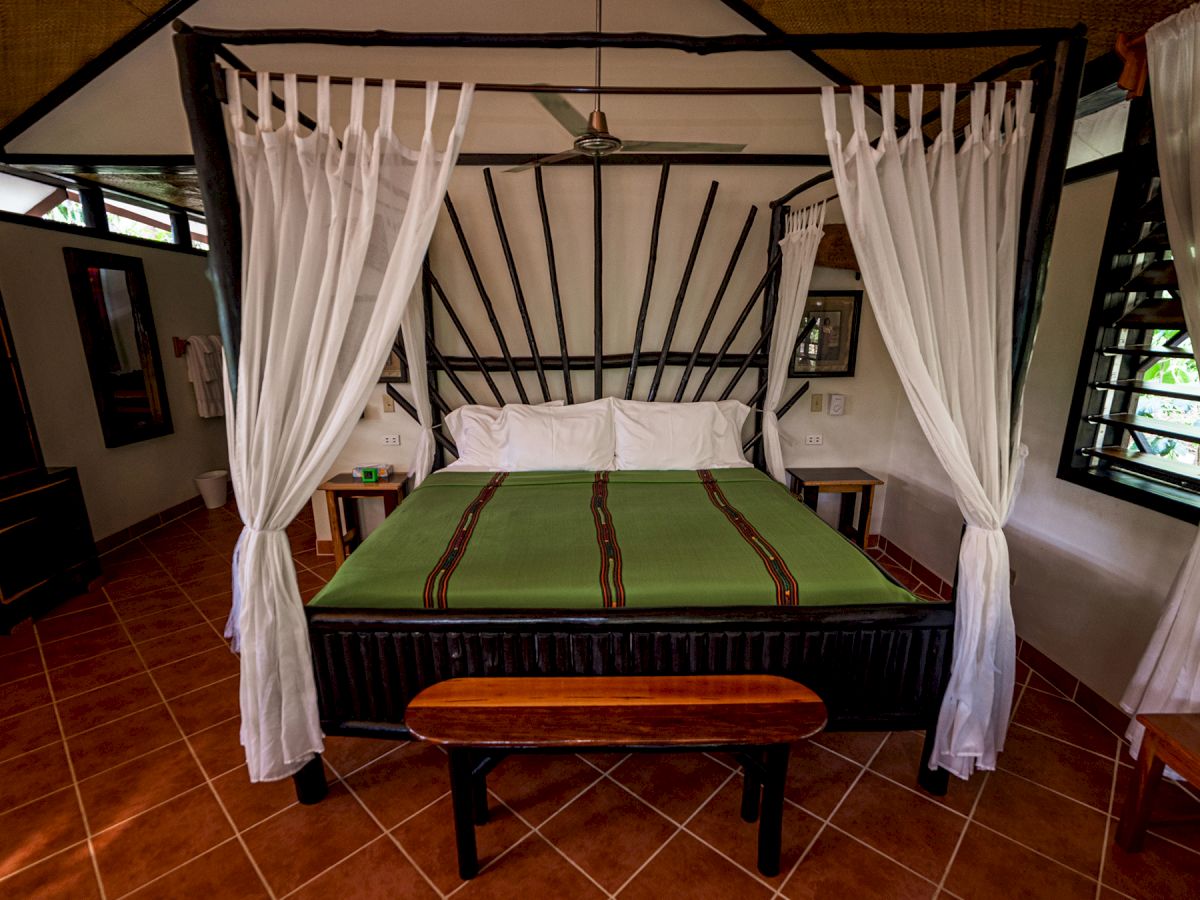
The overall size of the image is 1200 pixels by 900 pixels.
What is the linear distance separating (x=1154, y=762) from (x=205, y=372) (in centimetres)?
594

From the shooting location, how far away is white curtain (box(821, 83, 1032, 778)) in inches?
61.8

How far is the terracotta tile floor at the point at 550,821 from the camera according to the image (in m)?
1.54

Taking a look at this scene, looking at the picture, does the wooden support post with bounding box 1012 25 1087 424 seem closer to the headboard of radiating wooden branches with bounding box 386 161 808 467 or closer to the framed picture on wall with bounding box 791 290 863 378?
the headboard of radiating wooden branches with bounding box 386 161 808 467

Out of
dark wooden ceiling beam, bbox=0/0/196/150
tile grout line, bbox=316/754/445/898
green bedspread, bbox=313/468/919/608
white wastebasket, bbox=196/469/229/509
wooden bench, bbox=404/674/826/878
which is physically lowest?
tile grout line, bbox=316/754/445/898

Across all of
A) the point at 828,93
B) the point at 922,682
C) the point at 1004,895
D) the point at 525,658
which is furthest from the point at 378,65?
the point at 1004,895

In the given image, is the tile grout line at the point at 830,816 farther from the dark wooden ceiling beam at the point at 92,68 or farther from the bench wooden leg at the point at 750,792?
the dark wooden ceiling beam at the point at 92,68

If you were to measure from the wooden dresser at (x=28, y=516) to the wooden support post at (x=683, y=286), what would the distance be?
3305 mm

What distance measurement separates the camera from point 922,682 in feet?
5.97

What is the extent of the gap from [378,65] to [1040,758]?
173 inches

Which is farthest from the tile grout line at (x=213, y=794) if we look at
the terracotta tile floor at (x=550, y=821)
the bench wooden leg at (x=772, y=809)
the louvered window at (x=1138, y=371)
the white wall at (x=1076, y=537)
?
the louvered window at (x=1138, y=371)

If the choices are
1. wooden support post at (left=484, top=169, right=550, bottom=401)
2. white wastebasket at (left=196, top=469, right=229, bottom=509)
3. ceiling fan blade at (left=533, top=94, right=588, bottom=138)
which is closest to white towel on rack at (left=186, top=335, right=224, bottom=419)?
white wastebasket at (left=196, top=469, right=229, bottom=509)

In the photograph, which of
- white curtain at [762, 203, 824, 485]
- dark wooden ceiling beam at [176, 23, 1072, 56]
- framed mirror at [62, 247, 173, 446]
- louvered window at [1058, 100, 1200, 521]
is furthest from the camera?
framed mirror at [62, 247, 173, 446]

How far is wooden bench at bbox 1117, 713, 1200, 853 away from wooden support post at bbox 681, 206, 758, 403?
243cm

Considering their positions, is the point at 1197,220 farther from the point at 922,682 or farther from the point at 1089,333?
the point at 922,682
